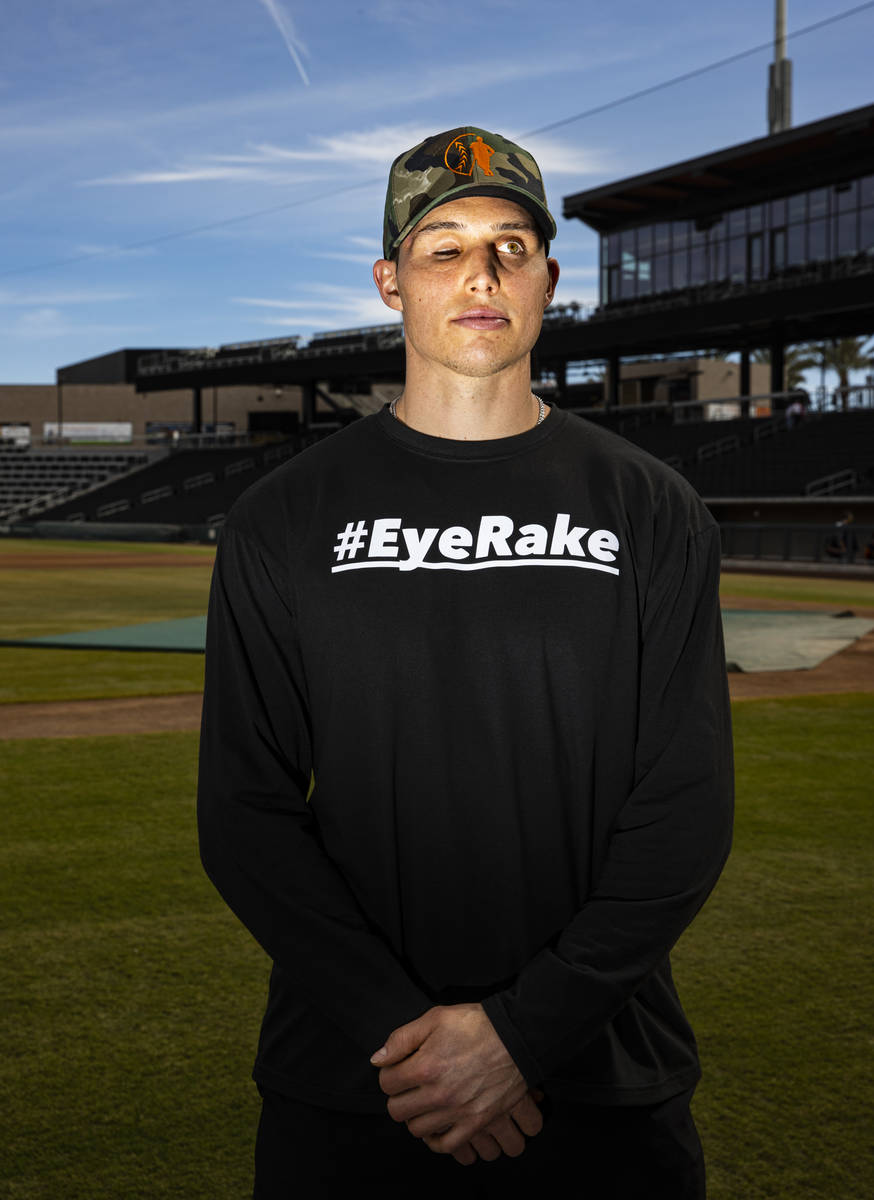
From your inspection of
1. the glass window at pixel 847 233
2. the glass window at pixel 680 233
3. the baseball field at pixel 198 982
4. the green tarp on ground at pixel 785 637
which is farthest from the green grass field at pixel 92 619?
the glass window at pixel 680 233

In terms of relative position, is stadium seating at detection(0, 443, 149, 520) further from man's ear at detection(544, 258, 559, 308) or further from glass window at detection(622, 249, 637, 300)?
man's ear at detection(544, 258, 559, 308)

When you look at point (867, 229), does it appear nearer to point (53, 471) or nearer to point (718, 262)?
point (718, 262)

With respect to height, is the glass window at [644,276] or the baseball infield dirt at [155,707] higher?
the glass window at [644,276]

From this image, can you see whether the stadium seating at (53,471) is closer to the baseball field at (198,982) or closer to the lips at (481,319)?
the baseball field at (198,982)

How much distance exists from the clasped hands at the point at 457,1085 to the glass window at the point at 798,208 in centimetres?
5031

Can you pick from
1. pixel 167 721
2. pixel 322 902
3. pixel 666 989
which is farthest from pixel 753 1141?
pixel 167 721

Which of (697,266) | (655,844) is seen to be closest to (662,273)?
(697,266)

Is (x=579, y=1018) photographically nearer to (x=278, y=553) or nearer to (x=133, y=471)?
(x=278, y=553)

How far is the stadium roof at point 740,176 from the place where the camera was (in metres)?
43.6

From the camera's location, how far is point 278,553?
2111 mm

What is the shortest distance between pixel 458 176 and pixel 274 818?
1206 millimetres

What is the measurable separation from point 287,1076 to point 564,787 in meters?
0.68

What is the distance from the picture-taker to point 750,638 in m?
14.2

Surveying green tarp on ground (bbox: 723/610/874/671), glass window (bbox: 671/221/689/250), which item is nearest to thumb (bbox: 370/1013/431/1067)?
green tarp on ground (bbox: 723/610/874/671)
